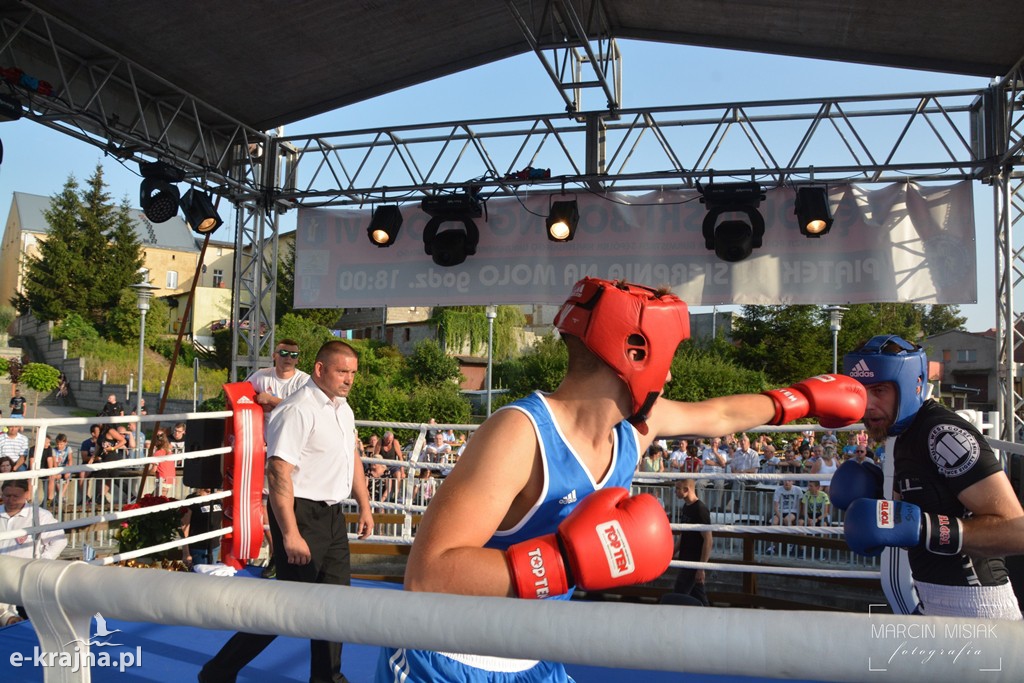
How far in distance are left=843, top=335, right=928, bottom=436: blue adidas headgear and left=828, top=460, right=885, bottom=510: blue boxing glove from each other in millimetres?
201

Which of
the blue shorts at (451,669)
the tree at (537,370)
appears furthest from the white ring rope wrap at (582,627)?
the tree at (537,370)

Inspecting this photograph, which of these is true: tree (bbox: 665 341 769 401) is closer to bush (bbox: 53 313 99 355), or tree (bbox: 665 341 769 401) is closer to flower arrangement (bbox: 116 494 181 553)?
flower arrangement (bbox: 116 494 181 553)

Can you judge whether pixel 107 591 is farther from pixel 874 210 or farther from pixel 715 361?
pixel 715 361

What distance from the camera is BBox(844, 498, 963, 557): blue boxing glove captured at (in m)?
1.97

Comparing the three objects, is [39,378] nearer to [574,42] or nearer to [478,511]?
[574,42]

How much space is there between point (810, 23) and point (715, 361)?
18.6 meters

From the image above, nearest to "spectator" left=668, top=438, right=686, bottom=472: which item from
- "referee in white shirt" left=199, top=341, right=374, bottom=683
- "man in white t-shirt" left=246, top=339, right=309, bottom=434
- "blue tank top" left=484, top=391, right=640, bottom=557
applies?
"man in white t-shirt" left=246, top=339, right=309, bottom=434

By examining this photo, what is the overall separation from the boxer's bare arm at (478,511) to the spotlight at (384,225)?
6.14 metres

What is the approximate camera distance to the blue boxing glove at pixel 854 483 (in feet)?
8.02

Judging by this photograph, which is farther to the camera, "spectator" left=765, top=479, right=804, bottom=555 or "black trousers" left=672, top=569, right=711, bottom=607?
"spectator" left=765, top=479, right=804, bottom=555

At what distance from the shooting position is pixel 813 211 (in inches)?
248

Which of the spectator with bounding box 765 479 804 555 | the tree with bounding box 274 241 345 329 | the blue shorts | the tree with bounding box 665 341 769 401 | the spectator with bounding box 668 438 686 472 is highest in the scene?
the tree with bounding box 274 241 345 329

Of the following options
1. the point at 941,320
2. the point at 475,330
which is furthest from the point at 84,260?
the point at 941,320

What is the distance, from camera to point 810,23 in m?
6.00
